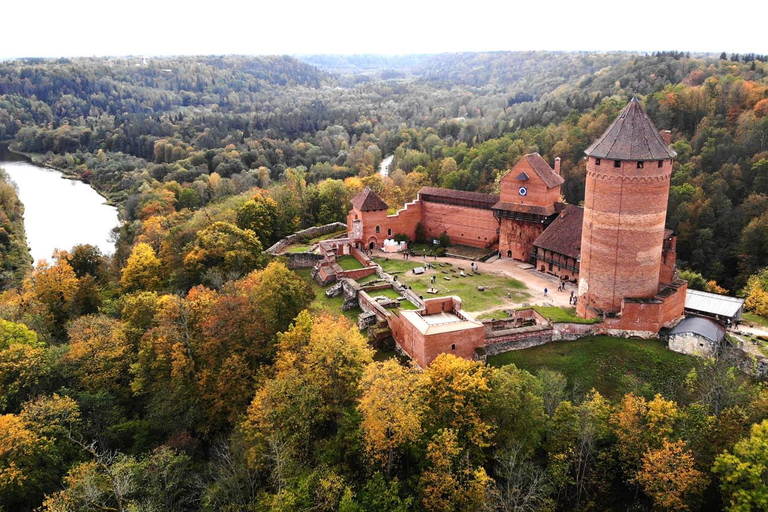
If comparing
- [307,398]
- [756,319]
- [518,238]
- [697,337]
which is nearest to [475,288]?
[518,238]

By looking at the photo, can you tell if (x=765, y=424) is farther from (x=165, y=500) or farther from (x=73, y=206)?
(x=73, y=206)

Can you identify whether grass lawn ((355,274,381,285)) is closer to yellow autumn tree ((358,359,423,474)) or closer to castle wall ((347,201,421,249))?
castle wall ((347,201,421,249))

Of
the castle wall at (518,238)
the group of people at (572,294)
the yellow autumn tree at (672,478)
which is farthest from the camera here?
the castle wall at (518,238)

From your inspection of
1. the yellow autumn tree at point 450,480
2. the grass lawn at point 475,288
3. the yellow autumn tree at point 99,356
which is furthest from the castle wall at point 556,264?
the yellow autumn tree at point 99,356

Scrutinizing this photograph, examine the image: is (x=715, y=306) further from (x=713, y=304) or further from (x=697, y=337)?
(x=697, y=337)

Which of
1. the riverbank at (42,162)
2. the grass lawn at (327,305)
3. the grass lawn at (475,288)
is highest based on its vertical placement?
the grass lawn at (475,288)

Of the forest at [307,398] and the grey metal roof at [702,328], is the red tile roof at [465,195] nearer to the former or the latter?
the forest at [307,398]

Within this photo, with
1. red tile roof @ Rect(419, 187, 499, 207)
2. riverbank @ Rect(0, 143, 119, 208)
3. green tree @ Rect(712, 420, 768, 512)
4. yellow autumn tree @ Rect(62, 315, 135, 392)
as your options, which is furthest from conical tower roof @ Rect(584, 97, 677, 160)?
riverbank @ Rect(0, 143, 119, 208)
